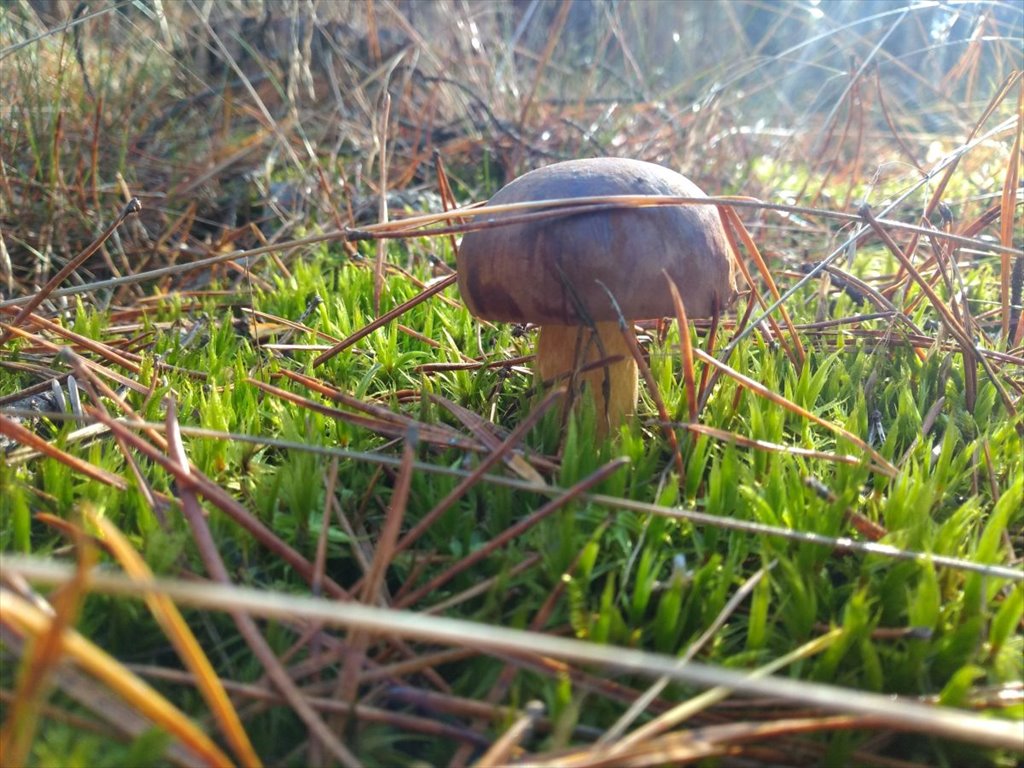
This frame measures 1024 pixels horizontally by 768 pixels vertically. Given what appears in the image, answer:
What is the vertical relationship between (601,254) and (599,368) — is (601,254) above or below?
above

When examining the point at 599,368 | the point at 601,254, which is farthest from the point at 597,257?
the point at 599,368

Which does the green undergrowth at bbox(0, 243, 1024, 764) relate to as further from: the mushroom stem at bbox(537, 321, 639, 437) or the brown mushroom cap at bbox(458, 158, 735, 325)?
the brown mushroom cap at bbox(458, 158, 735, 325)

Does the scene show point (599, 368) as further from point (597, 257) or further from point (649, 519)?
point (649, 519)

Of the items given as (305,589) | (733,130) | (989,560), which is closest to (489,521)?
(305,589)

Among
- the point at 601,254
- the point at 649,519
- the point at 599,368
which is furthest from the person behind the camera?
the point at 599,368

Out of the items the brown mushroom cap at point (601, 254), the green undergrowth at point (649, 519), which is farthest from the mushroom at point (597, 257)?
the green undergrowth at point (649, 519)

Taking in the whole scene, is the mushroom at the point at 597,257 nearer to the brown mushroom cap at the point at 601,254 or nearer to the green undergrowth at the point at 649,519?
the brown mushroom cap at the point at 601,254

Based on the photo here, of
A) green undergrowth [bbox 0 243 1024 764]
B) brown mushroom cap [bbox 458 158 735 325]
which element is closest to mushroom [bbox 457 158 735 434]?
brown mushroom cap [bbox 458 158 735 325]

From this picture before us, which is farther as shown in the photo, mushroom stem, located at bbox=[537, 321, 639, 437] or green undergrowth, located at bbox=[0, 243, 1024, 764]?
mushroom stem, located at bbox=[537, 321, 639, 437]
